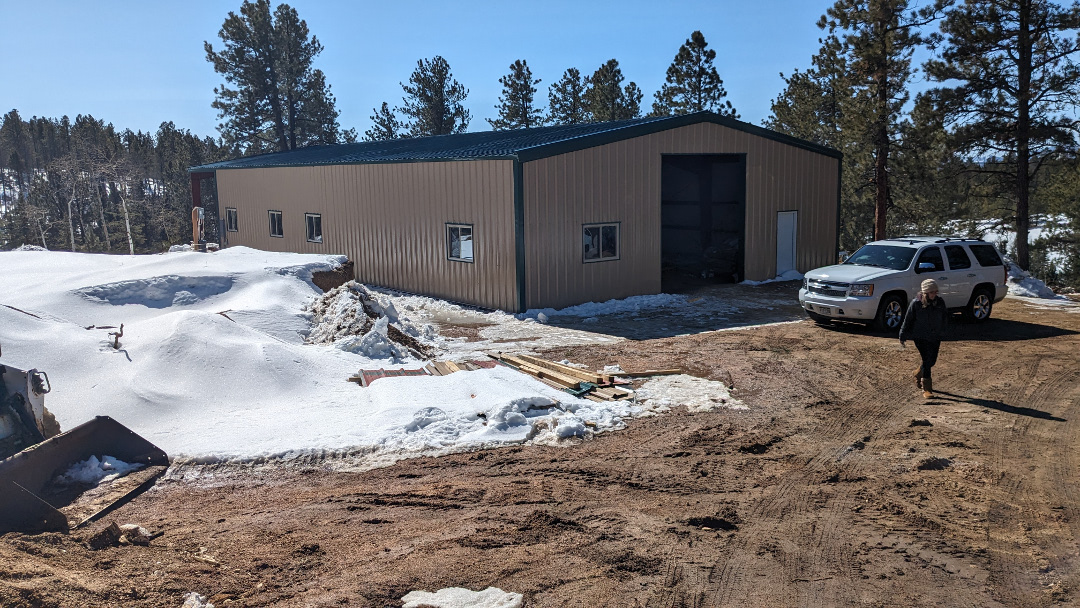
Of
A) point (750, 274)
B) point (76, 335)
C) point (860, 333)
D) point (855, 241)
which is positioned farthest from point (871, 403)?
point (855, 241)

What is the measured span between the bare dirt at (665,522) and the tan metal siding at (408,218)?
386 inches

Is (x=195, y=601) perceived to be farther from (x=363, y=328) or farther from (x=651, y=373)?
(x=651, y=373)

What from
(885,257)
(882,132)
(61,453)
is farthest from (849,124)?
(61,453)

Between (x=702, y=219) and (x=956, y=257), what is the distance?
383 inches

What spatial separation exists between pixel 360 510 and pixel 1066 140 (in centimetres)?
2571

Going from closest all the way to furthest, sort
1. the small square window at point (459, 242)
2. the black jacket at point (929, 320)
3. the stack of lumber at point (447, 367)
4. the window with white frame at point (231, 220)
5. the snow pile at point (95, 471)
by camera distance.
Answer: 1. the snow pile at point (95, 471)
2. the black jacket at point (929, 320)
3. the stack of lumber at point (447, 367)
4. the small square window at point (459, 242)
5. the window with white frame at point (231, 220)

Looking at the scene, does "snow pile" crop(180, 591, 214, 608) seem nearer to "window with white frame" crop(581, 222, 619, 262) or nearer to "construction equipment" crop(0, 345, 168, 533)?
"construction equipment" crop(0, 345, 168, 533)

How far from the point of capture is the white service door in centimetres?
2436

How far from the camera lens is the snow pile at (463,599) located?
5613 mm

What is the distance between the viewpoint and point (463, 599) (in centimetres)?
570

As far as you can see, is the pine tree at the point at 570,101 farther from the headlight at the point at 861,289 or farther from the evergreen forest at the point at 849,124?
the headlight at the point at 861,289

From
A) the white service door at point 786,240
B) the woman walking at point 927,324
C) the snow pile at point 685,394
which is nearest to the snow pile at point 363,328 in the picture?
the snow pile at point 685,394

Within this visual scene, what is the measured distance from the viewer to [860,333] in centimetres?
1602

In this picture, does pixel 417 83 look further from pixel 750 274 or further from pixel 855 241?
pixel 750 274
